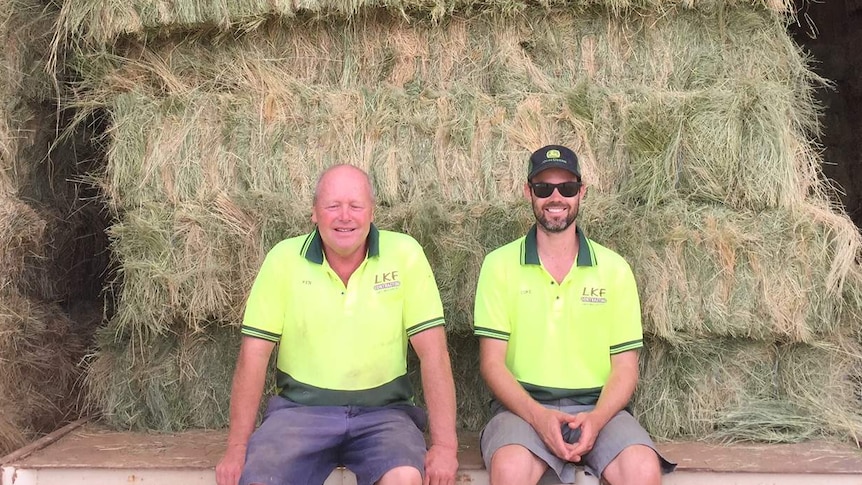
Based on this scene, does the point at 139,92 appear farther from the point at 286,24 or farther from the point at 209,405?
the point at 209,405

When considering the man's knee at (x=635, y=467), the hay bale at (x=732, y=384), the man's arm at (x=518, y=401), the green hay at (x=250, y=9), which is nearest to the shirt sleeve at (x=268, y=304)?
the man's arm at (x=518, y=401)

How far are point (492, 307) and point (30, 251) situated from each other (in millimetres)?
1893

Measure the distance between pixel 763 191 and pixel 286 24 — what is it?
6.12 ft

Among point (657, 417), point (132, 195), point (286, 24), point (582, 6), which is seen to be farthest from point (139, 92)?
point (657, 417)

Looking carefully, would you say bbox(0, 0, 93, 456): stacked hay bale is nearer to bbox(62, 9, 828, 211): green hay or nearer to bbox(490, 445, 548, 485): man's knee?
bbox(62, 9, 828, 211): green hay

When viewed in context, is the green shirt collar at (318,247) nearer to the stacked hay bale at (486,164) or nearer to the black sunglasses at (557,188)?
the stacked hay bale at (486,164)

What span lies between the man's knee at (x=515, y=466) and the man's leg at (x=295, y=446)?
0.48 m

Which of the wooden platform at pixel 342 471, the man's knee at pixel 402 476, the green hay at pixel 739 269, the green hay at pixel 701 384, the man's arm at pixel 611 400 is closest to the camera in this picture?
the man's knee at pixel 402 476

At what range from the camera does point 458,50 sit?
307 centimetres

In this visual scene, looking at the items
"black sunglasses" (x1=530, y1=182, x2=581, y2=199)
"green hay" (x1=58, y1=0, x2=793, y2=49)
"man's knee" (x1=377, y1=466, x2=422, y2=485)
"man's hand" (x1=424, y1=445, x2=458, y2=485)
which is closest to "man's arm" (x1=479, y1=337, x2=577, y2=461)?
"man's hand" (x1=424, y1=445, x2=458, y2=485)

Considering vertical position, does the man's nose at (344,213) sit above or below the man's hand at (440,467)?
above

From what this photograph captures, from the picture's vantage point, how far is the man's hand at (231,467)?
2.34m

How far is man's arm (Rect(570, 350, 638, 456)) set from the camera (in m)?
2.37

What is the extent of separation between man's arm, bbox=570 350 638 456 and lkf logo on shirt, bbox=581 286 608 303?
0.19m
